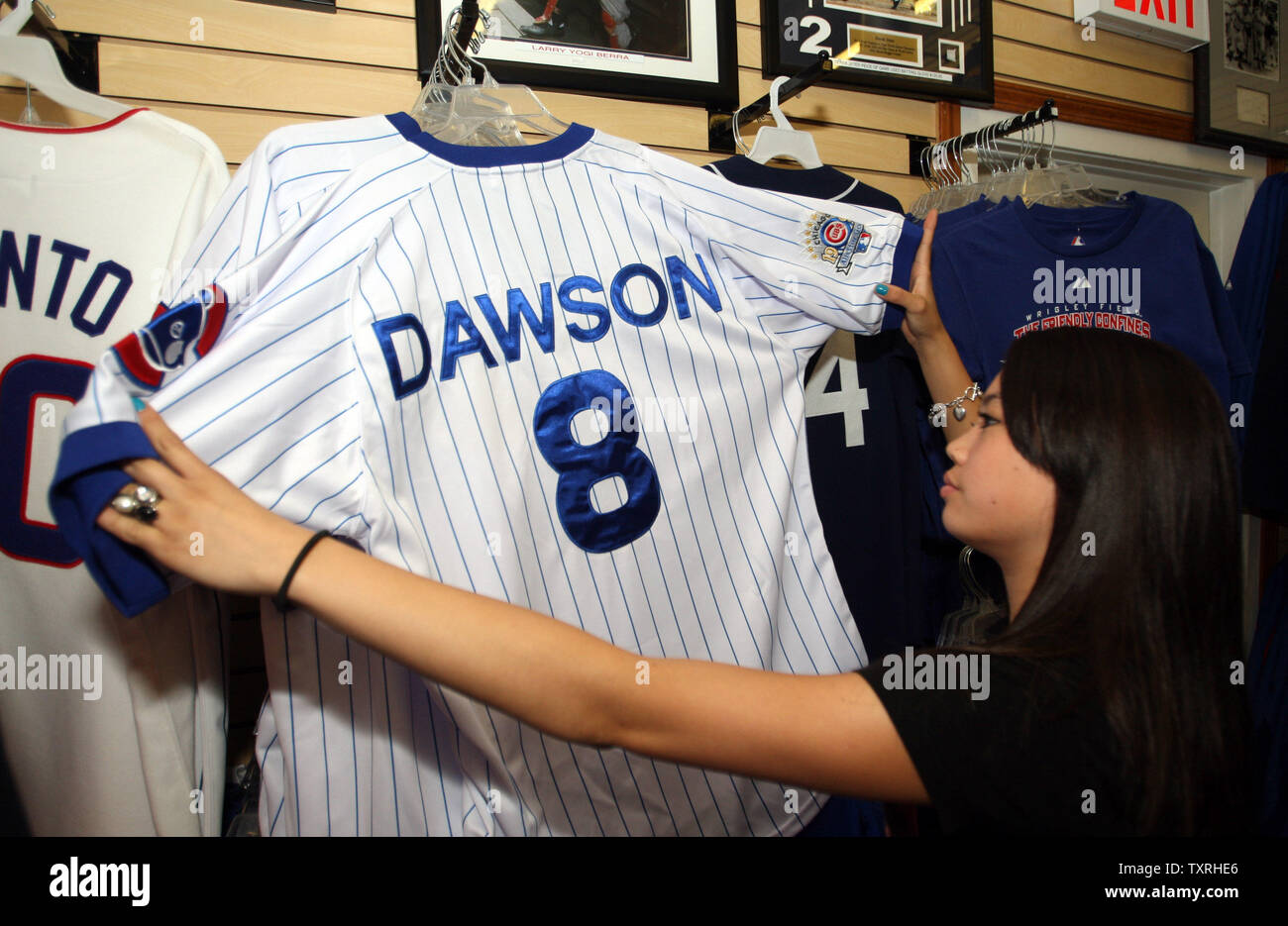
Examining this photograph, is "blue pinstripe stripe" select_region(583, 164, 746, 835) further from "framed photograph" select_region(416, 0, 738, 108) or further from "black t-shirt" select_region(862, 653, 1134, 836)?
"framed photograph" select_region(416, 0, 738, 108)

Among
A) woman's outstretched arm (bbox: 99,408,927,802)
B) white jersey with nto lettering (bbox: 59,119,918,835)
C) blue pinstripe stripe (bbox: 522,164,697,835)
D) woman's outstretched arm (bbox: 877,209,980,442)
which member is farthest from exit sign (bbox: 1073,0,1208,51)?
woman's outstretched arm (bbox: 99,408,927,802)

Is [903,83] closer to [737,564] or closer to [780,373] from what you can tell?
[780,373]

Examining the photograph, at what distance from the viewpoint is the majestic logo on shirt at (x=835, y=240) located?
131 cm

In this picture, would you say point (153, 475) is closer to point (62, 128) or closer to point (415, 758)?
point (415, 758)

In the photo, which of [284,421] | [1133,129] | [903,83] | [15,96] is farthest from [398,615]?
[1133,129]

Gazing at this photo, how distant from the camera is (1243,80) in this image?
95.3 inches

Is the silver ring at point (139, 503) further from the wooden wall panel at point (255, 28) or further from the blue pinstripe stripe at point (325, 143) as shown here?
the wooden wall panel at point (255, 28)

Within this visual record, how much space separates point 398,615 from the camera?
0.77 metres

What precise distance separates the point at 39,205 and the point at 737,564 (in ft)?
3.63

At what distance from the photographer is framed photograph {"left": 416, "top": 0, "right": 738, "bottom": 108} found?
1.54 meters

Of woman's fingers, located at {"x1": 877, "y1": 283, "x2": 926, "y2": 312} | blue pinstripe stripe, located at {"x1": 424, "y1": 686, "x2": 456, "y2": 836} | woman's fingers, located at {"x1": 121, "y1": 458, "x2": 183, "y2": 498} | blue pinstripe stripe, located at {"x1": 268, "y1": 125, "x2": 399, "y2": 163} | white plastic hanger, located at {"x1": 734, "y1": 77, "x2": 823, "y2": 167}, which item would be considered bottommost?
blue pinstripe stripe, located at {"x1": 424, "y1": 686, "x2": 456, "y2": 836}

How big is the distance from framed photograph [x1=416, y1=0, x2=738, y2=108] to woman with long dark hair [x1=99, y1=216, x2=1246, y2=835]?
103 centimetres

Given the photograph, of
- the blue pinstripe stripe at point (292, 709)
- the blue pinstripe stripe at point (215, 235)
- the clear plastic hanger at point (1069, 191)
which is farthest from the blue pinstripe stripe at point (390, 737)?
the clear plastic hanger at point (1069, 191)

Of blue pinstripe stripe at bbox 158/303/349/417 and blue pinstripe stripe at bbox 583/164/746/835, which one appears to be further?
blue pinstripe stripe at bbox 583/164/746/835
